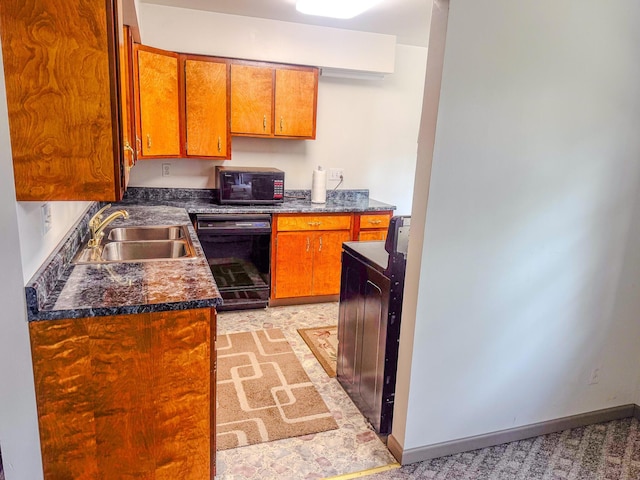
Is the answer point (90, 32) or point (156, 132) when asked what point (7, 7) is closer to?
point (90, 32)

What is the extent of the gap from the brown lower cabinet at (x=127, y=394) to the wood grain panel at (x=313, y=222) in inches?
86.3

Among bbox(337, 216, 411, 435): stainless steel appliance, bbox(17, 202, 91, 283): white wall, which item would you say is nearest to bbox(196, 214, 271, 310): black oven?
bbox(337, 216, 411, 435): stainless steel appliance

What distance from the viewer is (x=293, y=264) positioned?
153 inches

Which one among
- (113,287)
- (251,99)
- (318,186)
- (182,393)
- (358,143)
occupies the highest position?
(251,99)

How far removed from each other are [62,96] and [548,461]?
8.45 feet

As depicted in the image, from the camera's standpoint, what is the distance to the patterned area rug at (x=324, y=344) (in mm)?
3002

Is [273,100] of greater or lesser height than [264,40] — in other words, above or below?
below

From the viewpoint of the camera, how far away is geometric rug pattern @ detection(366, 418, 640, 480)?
2.03 metres

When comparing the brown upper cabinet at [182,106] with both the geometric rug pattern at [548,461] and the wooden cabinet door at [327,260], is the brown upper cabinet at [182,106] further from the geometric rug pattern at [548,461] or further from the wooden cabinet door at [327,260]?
the geometric rug pattern at [548,461]

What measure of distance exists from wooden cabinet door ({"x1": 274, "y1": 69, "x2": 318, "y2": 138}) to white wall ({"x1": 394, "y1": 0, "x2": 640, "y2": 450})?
87.4 inches

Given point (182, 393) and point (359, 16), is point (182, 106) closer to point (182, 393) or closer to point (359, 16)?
point (359, 16)

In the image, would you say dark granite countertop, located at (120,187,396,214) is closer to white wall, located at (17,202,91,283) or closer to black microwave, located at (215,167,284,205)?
black microwave, located at (215,167,284,205)

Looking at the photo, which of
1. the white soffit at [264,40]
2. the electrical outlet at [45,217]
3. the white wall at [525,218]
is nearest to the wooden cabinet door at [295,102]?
the white soffit at [264,40]

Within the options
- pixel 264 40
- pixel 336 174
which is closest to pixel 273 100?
pixel 264 40
